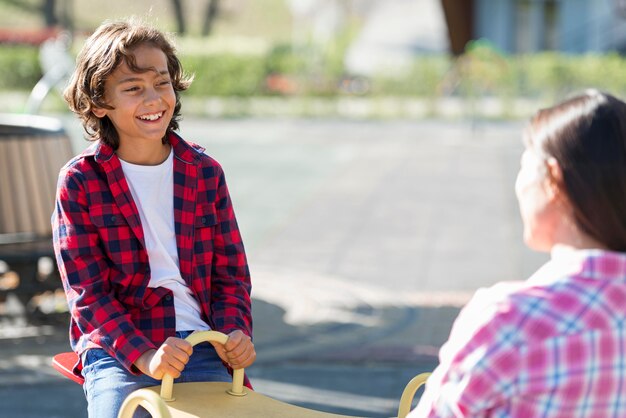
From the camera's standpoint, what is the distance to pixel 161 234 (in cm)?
283

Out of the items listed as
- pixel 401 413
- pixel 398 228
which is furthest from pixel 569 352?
pixel 398 228

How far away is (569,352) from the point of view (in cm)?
182

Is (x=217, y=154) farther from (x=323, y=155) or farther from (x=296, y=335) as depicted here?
(x=296, y=335)

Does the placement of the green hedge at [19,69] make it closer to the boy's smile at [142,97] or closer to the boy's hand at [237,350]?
the boy's smile at [142,97]

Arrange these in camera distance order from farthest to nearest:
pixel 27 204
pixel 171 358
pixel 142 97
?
pixel 27 204 → pixel 142 97 → pixel 171 358

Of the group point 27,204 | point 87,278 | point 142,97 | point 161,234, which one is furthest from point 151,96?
point 27,204

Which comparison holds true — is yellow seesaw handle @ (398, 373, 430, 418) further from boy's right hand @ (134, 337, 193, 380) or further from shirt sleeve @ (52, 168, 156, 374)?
shirt sleeve @ (52, 168, 156, 374)

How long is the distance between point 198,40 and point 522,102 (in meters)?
7.40

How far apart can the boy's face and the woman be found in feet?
4.02

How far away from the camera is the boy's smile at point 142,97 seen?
A: 2.81 meters

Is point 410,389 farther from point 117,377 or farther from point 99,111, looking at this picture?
point 99,111

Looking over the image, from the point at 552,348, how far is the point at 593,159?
32cm

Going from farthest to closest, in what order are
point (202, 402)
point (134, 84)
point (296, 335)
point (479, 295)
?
point (296, 335) < point (134, 84) < point (202, 402) < point (479, 295)

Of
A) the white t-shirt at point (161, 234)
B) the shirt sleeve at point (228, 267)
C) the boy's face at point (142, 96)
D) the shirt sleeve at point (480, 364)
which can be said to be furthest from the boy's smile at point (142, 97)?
the shirt sleeve at point (480, 364)
